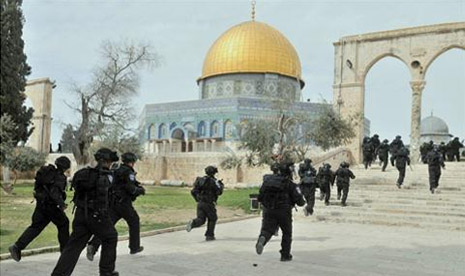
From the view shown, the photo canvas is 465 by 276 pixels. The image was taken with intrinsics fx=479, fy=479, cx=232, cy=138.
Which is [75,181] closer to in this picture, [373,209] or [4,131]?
[373,209]

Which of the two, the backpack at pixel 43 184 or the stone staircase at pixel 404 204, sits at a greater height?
the backpack at pixel 43 184

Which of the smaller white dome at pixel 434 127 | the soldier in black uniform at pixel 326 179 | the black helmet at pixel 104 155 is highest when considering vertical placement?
the smaller white dome at pixel 434 127

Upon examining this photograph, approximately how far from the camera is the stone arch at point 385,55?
77.4ft

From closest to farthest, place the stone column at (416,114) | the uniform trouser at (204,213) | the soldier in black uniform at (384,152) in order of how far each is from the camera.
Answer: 1. the uniform trouser at (204,213)
2. the soldier in black uniform at (384,152)
3. the stone column at (416,114)

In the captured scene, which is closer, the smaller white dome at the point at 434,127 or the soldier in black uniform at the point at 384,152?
the soldier in black uniform at the point at 384,152

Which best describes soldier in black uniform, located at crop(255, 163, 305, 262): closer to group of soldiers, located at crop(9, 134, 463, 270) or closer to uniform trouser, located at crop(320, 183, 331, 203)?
group of soldiers, located at crop(9, 134, 463, 270)

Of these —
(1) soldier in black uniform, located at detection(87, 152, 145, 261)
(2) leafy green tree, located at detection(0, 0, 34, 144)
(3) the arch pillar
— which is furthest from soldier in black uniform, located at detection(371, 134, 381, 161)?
(1) soldier in black uniform, located at detection(87, 152, 145, 261)

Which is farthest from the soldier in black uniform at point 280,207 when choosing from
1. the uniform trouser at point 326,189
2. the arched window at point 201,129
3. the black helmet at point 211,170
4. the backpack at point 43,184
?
the arched window at point 201,129

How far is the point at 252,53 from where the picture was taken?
1827 inches

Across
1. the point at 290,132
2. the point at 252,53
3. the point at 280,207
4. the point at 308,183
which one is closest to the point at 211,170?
the point at 280,207

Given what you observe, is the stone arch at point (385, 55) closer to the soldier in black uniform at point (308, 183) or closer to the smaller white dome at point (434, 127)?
the soldier in black uniform at point (308, 183)

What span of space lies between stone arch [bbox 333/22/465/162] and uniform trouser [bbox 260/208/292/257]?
17.9 meters

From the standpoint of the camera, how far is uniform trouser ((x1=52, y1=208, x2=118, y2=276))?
4.86 m

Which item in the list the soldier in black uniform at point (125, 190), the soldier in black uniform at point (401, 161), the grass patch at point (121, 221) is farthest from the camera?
the soldier in black uniform at point (401, 161)
